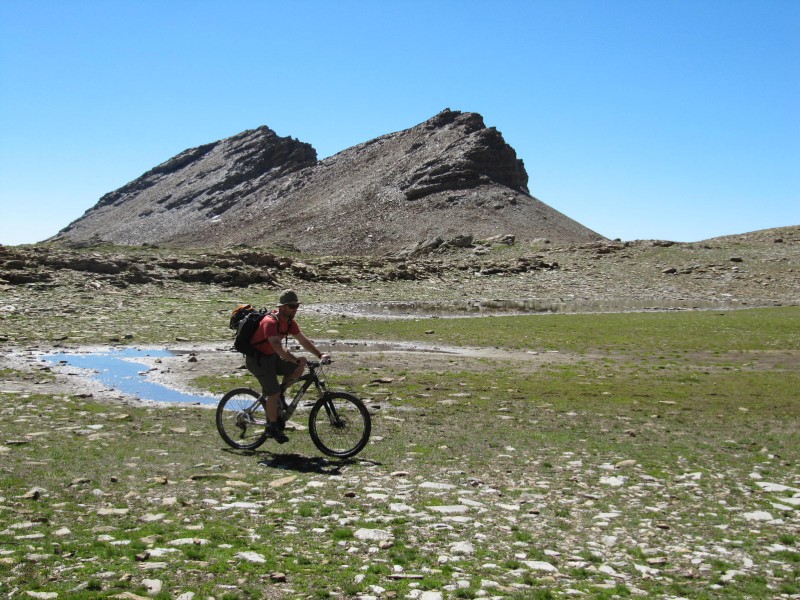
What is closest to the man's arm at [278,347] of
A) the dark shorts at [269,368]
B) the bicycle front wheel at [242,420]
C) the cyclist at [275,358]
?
the cyclist at [275,358]

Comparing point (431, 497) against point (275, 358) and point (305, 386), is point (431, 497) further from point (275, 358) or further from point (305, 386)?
point (275, 358)

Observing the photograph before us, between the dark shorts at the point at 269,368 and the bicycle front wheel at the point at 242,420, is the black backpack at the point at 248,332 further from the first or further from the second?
the bicycle front wheel at the point at 242,420

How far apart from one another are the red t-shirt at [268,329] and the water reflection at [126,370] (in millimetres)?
5818

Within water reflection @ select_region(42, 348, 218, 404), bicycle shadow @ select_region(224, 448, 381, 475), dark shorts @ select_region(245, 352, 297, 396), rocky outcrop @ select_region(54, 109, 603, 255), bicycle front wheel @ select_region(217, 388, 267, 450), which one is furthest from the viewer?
rocky outcrop @ select_region(54, 109, 603, 255)

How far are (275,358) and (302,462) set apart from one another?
6.02ft

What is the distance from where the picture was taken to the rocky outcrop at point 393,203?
134m

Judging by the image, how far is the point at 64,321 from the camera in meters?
34.2

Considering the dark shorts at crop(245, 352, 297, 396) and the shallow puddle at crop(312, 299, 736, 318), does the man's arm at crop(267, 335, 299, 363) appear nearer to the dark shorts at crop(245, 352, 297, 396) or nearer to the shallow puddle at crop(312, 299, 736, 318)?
the dark shorts at crop(245, 352, 297, 396)

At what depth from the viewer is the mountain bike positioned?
12070 mm

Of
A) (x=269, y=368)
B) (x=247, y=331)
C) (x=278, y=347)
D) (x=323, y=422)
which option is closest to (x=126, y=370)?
(x=247, y=331)

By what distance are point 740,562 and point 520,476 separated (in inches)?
144

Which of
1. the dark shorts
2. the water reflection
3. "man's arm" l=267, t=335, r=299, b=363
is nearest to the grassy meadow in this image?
the dark shorts

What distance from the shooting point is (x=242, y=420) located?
41.9ft

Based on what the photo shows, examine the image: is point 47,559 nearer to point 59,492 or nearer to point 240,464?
point 59,492
